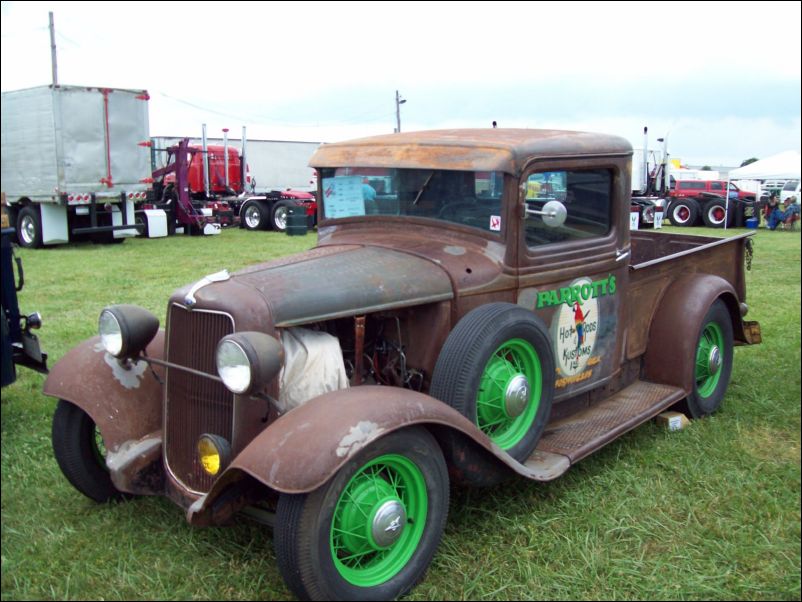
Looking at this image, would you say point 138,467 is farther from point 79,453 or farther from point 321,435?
point 321,435

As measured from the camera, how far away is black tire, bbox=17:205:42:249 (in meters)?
14.9

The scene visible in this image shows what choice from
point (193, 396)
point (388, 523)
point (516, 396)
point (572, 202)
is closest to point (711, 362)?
point (572, 202)

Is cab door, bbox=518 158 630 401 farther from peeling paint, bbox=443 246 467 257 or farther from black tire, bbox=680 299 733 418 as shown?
black tire, bbox=680 299 733 418

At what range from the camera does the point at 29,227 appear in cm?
1548

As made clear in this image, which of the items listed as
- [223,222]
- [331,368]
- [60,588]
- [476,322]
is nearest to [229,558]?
[60,588]

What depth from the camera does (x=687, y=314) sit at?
4648 mm

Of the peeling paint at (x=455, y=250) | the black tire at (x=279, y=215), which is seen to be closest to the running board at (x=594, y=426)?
the peeling paint at (x=455, y=250)

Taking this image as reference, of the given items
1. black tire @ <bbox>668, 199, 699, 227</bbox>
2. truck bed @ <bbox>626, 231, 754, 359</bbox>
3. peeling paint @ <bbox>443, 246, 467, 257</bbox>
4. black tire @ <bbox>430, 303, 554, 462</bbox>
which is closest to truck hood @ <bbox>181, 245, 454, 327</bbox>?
peeling paint @ <bbox>443, 246, 467, 257</bbox>

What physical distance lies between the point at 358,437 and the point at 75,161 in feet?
44.7

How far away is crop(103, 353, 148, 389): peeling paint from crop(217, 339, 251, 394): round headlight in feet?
3.22

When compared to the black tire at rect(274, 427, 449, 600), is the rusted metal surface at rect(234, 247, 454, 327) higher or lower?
higher

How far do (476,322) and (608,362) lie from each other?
135cm

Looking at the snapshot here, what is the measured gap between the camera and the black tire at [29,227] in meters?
14.9

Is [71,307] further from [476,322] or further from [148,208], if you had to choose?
[148,208]
